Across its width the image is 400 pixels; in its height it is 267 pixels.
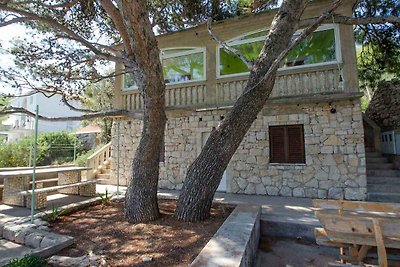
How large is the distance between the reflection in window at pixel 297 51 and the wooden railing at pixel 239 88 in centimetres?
30

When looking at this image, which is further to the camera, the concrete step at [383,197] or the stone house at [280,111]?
the stone house at [280,111]

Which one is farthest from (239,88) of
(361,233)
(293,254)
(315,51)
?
(361,233)

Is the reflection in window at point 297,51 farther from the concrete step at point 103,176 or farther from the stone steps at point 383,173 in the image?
the concrete step at point 103,176

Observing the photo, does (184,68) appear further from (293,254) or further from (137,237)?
(293,254)

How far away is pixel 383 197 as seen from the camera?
20.9 ft

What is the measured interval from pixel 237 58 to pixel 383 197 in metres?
5.79

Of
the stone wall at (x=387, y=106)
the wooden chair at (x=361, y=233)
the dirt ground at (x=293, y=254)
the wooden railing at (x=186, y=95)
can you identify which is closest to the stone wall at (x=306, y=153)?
the wooden railing at (x=186, y=95)

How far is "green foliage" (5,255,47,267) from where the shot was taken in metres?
2.69

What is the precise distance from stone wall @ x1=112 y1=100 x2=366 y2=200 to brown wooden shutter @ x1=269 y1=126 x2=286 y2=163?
17 centimetres

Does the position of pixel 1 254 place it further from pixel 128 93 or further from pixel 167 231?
pixel 128 93

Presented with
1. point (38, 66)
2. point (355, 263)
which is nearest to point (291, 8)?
point (355, 263)

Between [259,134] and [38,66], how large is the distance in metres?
6.68

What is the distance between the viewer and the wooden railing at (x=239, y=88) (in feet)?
23.0

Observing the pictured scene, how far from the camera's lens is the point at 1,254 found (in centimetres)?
334
